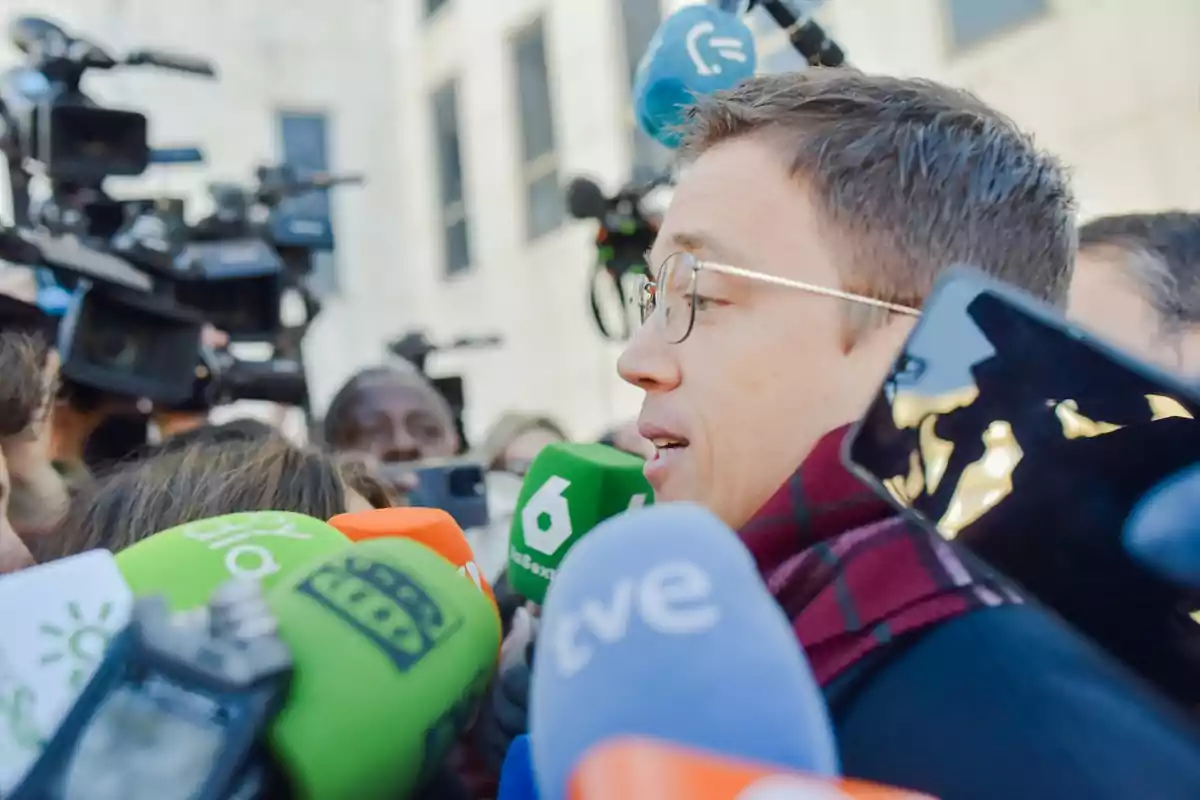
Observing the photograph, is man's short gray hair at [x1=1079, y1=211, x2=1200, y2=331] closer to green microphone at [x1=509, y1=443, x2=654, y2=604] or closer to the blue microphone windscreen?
green microphone at [x1=509, y1=443, x2=654, y2=604]

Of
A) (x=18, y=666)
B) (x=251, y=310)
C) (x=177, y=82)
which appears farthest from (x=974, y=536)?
(x=177, y=82)

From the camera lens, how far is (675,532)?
0.41 metres

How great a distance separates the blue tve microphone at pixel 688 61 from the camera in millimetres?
1513

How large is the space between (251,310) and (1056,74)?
8.71ft

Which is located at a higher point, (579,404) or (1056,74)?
(1056,74)

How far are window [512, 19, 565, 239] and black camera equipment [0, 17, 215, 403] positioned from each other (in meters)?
4.45

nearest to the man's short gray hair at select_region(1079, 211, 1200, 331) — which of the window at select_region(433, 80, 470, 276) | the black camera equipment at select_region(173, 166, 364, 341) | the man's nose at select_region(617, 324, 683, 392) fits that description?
the man's nose at select_region(617, 324, 683, 392)

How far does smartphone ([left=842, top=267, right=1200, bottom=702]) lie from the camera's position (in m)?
0.47

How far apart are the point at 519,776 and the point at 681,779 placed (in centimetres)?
27

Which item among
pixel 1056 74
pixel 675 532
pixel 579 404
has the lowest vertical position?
pixel 579 404

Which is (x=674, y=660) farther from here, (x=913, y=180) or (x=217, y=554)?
(x=913, y=180)

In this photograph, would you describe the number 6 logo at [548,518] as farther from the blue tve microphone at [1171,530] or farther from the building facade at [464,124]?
the building facade at [464,124]

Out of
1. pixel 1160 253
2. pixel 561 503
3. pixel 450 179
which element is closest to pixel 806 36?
pixel 1160 253

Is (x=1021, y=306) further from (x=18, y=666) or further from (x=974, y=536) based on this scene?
(x=18, y=666)
